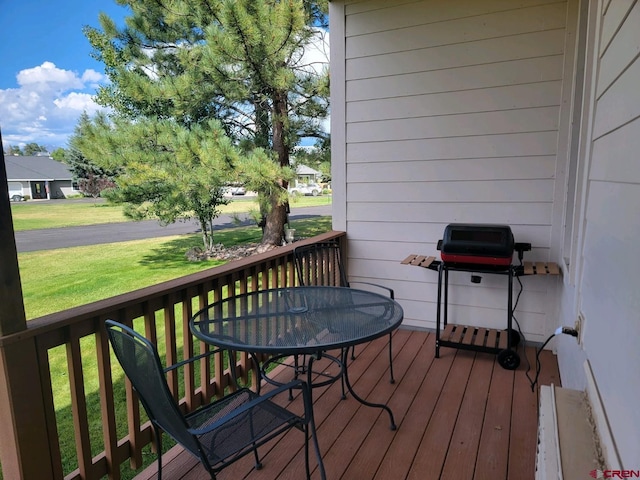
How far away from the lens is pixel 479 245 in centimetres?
272

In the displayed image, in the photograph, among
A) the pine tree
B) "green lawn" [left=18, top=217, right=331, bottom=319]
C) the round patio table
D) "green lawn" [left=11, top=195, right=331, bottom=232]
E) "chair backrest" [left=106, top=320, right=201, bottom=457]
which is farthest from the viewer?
"green lawn" [left=11, top=195, right=331, bottom=232]

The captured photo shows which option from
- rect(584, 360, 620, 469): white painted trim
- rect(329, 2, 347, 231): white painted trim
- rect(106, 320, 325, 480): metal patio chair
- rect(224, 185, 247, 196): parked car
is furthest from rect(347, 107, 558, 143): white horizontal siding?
rect(224, 185, 247, 196): parked car

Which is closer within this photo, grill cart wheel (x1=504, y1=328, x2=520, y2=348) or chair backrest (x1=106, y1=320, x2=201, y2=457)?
chair backrest (x1=106, y1=320, x2=201, y2=457)

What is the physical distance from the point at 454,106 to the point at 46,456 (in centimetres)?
325

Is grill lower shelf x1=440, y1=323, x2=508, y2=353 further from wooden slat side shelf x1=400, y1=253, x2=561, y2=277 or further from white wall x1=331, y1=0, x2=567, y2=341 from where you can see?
wooden slat side shelf x1=400, y1=253, x2=561, y2=277

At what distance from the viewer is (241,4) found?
5.64m

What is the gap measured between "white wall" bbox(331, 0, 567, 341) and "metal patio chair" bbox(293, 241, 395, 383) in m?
0.36

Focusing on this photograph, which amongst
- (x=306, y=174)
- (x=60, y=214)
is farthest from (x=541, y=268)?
(x=60, y=214)

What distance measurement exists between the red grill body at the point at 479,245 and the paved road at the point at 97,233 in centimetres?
939

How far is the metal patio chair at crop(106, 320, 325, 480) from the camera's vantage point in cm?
118

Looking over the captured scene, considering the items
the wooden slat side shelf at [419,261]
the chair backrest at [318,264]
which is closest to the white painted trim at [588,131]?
the wooden slat side shelf at [419,261]

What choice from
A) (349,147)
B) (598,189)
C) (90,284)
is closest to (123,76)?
(90,284)

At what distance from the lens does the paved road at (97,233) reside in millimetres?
12000

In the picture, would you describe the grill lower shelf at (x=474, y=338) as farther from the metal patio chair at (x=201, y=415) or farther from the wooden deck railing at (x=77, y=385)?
the wooden deck railing at (x=77, y=385)
